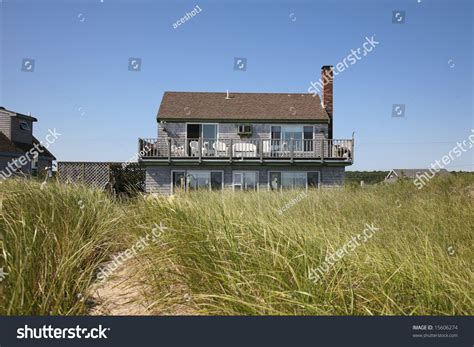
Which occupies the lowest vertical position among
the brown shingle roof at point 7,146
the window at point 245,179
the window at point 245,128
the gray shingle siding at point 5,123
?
the window at point 245,179

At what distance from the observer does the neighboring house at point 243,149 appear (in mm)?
18141

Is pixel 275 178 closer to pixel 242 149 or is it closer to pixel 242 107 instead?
pixel 242 149

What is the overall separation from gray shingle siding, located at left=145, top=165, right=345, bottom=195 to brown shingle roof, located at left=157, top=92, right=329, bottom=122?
359 cm

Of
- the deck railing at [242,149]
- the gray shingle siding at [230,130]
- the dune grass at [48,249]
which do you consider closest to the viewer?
the dune grass at [48,249]

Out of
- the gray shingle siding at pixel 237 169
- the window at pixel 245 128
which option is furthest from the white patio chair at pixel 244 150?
the window at pixel 245 128

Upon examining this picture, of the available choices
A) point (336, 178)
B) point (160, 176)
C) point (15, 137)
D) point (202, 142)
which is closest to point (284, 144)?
point (336, 178)

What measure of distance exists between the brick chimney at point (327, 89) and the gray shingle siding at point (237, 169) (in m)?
3.72

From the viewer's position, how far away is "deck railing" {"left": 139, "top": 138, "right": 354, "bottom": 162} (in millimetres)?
17922

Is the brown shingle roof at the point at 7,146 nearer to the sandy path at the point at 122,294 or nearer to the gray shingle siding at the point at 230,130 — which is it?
the gray shingle siding at the point at 230,130

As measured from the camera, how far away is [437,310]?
6.28ft

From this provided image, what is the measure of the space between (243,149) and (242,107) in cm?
412

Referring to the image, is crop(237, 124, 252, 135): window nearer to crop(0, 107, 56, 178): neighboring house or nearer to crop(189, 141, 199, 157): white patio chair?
crop(189, 141, 199, 157): white patio chair

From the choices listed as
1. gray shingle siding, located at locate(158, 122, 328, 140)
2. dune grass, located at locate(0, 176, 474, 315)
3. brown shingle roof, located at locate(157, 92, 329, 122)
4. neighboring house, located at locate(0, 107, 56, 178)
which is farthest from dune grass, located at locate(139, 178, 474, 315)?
neighboring house, located at locate(0, 107, 56, 178)

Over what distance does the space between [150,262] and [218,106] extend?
1908 centimetres
